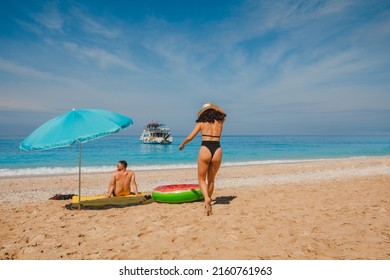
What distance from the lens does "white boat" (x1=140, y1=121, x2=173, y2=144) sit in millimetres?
58812

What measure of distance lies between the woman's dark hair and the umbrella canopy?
1665mm

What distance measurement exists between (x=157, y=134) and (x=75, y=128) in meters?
54.6

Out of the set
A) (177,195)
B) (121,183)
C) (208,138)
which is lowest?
(177,195)

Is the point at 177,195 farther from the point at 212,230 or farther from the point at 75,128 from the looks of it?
the point at 75,128

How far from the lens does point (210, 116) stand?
5605mm

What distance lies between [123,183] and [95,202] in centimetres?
84

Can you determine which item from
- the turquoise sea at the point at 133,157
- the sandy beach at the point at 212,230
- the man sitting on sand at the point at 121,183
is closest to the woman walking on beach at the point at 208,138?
the sandy beach at the point at 212,230

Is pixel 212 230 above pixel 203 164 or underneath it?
underneath

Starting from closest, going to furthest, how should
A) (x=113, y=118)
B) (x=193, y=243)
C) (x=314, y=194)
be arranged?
(x=193, y=243) < (x=113, y=118) < (x=314, y=194)

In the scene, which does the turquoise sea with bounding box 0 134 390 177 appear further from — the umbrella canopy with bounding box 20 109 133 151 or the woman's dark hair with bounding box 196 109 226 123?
the woman's dark hair with bounding box 196 109 226 123

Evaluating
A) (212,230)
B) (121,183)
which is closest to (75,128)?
(121,183)

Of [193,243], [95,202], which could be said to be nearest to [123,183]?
[95,202]
